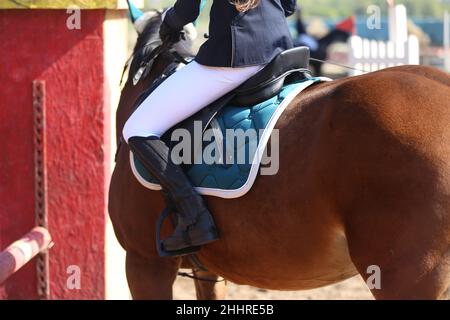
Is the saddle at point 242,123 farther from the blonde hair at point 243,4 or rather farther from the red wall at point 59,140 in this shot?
the red wall at point 59,140

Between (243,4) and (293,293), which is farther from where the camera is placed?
(293,293)

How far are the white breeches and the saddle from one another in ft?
0.13

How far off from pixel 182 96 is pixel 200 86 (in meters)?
0.10

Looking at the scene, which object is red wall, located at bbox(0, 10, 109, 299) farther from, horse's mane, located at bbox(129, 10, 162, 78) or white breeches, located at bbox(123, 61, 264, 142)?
white breeches, located at bbox(123, 61, 264, 142)

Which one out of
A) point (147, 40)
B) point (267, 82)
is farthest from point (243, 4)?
point (147, 40)

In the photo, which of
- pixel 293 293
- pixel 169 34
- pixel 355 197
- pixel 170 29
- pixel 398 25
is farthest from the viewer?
pixel 398 25

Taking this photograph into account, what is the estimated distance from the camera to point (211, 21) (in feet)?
12.1

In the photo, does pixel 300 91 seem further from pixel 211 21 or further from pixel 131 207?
pixel 131 207

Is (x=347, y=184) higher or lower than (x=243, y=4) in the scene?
lower

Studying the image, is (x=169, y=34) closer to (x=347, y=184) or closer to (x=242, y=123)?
(x=242, y=123)

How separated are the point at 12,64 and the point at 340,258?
2.70m

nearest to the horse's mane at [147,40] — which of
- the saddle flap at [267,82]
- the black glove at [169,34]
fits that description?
the black glove at [169,34]

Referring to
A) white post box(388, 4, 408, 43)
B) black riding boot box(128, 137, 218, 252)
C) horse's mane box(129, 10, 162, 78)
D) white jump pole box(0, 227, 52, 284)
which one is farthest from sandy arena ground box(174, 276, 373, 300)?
white post box(388, 4, 408, 43)

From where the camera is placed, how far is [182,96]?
3686 mm
